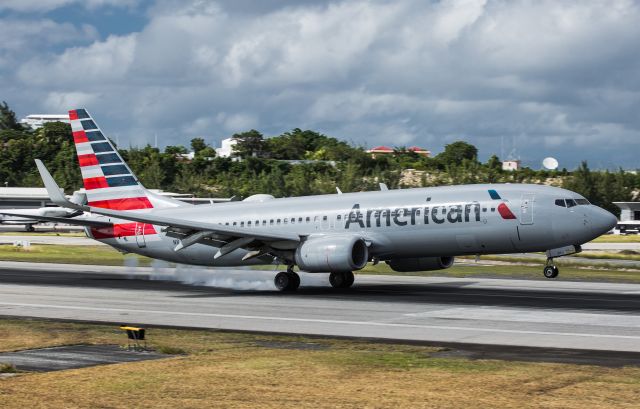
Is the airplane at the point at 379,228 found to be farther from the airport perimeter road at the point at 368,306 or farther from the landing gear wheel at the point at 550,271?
the airport perimeter road at the point at 368,306

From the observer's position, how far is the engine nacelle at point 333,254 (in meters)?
36.5

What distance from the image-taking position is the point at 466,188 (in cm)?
3809

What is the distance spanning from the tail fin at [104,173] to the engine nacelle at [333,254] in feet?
39.4

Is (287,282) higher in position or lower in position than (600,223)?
lower

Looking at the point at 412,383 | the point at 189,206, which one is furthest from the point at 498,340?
the point at 189,206

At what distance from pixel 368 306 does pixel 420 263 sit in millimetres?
8122

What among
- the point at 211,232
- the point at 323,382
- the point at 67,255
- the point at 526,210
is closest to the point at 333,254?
the point at 211,232

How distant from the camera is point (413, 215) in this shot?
123ft

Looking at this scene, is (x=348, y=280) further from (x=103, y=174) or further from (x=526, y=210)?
(x=103, y=174)

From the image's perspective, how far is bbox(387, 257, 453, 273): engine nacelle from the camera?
40.2m

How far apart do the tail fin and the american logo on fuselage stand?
1259 centimetres

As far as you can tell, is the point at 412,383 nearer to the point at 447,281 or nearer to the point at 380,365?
the point at 380,365

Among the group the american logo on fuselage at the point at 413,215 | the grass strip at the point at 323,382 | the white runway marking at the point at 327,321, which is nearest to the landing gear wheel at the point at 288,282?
the american logo on fuselage at the point at 413,215

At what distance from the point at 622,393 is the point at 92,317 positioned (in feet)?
62.5
